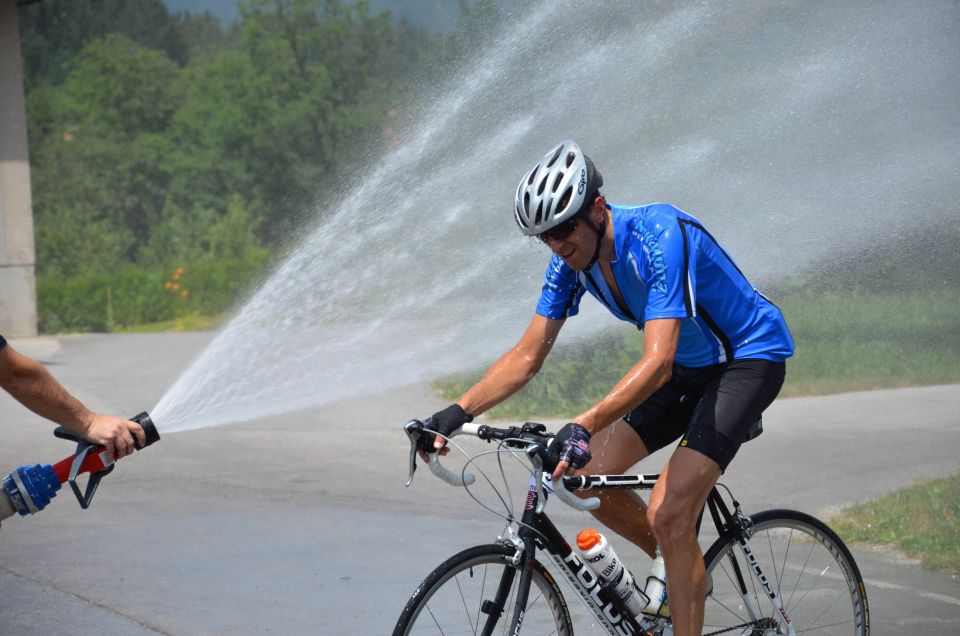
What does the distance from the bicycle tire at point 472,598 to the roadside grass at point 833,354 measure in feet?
19.8

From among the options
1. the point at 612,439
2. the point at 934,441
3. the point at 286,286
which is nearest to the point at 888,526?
the point at 934,441

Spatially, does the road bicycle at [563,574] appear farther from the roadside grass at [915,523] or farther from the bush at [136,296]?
the bush at [136,296]

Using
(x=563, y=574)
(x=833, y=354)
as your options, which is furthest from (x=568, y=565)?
(x=833, y=354)

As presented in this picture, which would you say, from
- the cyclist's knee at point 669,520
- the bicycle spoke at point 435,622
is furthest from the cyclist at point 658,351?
the bicycle spoke at point 435,622

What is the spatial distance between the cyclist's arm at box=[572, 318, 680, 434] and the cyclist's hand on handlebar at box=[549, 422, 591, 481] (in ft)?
0.27

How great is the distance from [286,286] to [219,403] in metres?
1.81

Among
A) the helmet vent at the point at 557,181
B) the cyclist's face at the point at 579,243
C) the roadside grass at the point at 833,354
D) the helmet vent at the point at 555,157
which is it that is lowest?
the roadside grass at the point at 833,354

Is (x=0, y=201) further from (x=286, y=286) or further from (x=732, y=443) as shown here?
(x=732, y=443)

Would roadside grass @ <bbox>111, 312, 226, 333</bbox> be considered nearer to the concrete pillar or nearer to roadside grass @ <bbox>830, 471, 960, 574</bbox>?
the concrete pillar

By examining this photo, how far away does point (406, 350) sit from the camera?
9.01 m

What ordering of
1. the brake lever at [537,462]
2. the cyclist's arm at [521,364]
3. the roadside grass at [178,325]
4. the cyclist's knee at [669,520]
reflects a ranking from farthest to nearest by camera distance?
the roadside grass at [178,325] < the cyclist's arm at [521,364] < the cyclist's knee at [669,520] < the brake lever at [537,462]

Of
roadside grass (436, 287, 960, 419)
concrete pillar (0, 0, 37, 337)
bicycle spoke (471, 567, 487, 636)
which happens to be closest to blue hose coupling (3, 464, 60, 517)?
bicycle spoke (471, 567, 487, 636)

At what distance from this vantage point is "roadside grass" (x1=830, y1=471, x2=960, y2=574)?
5852 millimetres

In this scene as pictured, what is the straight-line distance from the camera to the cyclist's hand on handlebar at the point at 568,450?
332cm
